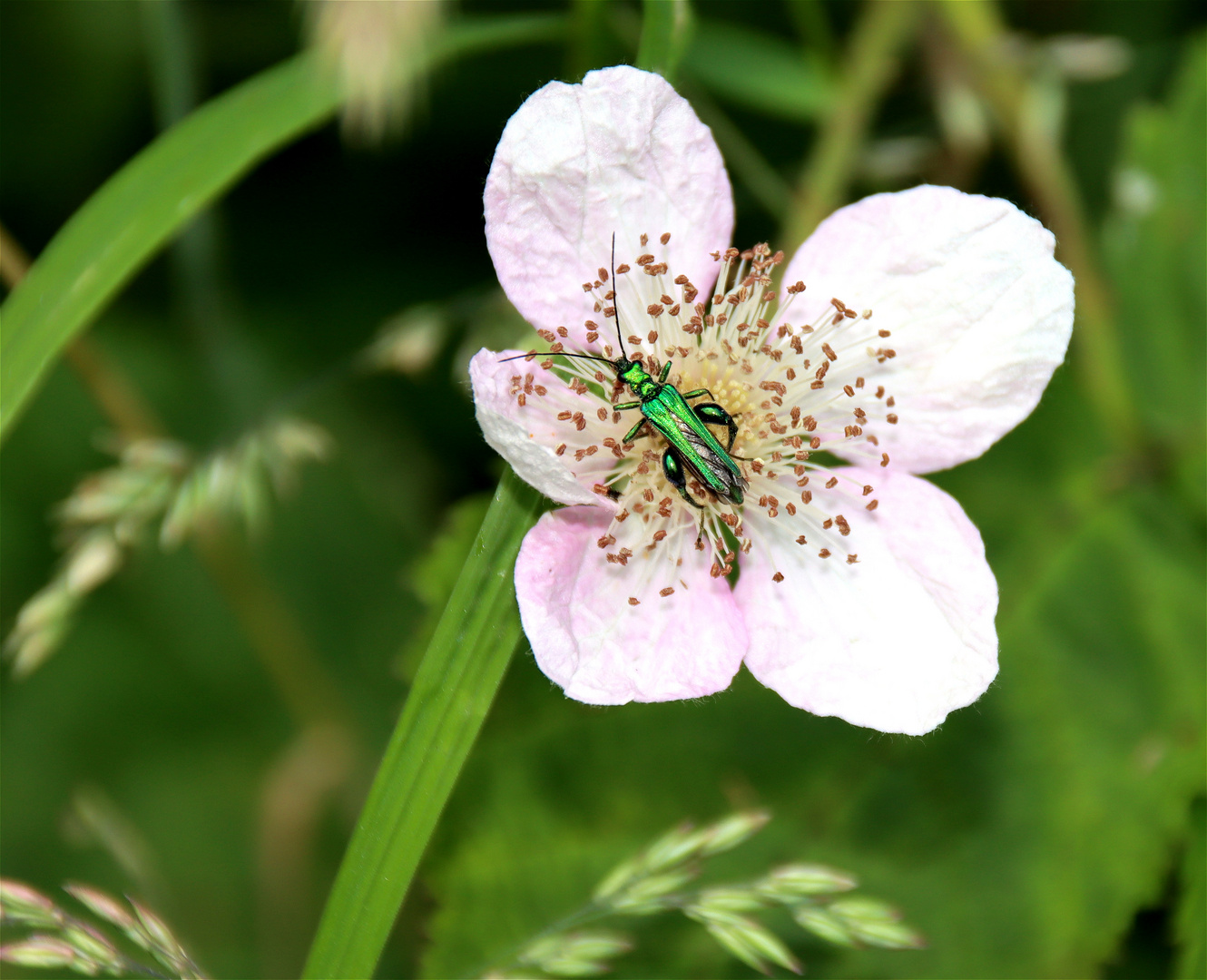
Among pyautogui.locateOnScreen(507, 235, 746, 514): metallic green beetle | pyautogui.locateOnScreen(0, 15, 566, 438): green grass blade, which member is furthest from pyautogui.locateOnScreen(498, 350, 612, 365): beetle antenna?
pyautogui.locateOnScreen(0, 15, 566, 438): green grass blade

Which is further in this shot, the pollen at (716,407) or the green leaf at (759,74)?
the green leaf at (759,74)

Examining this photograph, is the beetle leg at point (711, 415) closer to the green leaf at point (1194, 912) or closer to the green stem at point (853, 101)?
the green stem at point (853, 101)

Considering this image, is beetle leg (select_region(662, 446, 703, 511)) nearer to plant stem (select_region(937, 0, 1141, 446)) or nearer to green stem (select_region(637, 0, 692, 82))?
green stem (select_region(637, 0, 692, 82))

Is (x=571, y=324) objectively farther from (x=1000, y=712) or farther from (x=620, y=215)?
(x=1000, y=712)

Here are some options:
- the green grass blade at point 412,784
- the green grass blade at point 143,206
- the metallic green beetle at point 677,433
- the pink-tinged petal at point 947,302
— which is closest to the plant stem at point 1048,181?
the pink-tinged petal at point 947,302

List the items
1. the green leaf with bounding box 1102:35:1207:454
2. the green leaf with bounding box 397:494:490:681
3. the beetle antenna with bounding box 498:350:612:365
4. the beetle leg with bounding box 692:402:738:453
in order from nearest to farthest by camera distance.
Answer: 1. the beetle antenna with bounding box 498:350:612:365
2. the beetle leg with bounding box 692:402:738:453
3. the green leaf with bounding box 397:494:490:681
4. the green leaf with bounding box 1102:35:1207:454

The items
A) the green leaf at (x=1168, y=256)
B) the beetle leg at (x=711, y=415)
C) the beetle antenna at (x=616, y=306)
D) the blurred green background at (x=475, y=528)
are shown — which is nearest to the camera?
the beetle antenna at (x=616, y=306)
